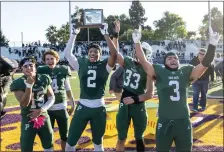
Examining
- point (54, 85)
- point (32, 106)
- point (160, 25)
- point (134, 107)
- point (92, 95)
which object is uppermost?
point (160, 25)

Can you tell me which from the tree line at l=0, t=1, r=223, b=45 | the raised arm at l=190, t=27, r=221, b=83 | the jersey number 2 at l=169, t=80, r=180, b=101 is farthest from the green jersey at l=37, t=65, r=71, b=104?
the tree line at l=0, t=1, r=223, b=45

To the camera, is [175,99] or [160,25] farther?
[160,25]

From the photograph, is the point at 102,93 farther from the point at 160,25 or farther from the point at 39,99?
the point at 160,25

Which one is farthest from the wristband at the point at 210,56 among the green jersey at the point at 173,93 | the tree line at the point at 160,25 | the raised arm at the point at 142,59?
the tree line at the point at 160,25

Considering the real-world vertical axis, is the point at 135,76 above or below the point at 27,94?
above

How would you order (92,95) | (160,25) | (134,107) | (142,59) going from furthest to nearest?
1. (160,25)
2. (134,107)
3. (92,95)
4. (142,59)

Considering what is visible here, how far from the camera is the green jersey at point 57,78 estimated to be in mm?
5629

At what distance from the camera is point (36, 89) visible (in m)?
4.71

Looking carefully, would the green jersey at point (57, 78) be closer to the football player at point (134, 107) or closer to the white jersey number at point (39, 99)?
the white jersey number at point (39, 99)

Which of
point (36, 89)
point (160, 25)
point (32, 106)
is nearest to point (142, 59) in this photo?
point (36, 89)

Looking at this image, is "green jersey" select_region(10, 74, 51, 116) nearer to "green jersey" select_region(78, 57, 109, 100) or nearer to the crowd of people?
the crowd of people

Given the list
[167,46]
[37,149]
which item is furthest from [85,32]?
[37,149]

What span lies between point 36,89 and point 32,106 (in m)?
0.25

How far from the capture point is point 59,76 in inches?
224
